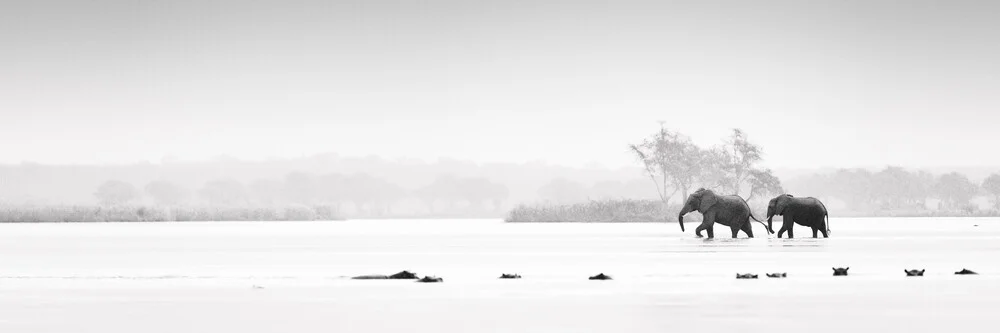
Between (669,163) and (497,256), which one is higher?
(669,163)

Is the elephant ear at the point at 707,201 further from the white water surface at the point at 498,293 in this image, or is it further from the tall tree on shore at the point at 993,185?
the tall tree on shore at the point at 993,185

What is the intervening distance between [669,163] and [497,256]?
65.8 meters

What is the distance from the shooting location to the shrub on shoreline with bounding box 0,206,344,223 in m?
69.0

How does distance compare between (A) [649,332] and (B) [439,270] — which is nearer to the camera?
(A) [649,332]

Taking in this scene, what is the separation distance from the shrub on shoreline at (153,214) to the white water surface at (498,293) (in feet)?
142

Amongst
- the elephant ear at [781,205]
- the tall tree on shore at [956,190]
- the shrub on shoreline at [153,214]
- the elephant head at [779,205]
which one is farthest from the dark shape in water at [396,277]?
the tall tree on shore at [956,190]

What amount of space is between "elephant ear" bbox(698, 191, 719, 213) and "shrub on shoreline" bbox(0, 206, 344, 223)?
129 feet

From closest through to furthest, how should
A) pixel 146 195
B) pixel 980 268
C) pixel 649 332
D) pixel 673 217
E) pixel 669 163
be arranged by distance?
pixel 649 332
pixel 980 268
pixel 673 217
pixel 669 163
pixel 146 195

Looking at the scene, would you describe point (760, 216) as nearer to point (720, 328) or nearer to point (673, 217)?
point (673, 217)

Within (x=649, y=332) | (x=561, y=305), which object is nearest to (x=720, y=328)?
(x=649, y=332)

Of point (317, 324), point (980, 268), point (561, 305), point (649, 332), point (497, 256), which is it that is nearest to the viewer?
point (649, 332)

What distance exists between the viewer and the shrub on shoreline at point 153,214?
226ft

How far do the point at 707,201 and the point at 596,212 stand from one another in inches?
1204

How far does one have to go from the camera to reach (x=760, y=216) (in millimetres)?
74688
